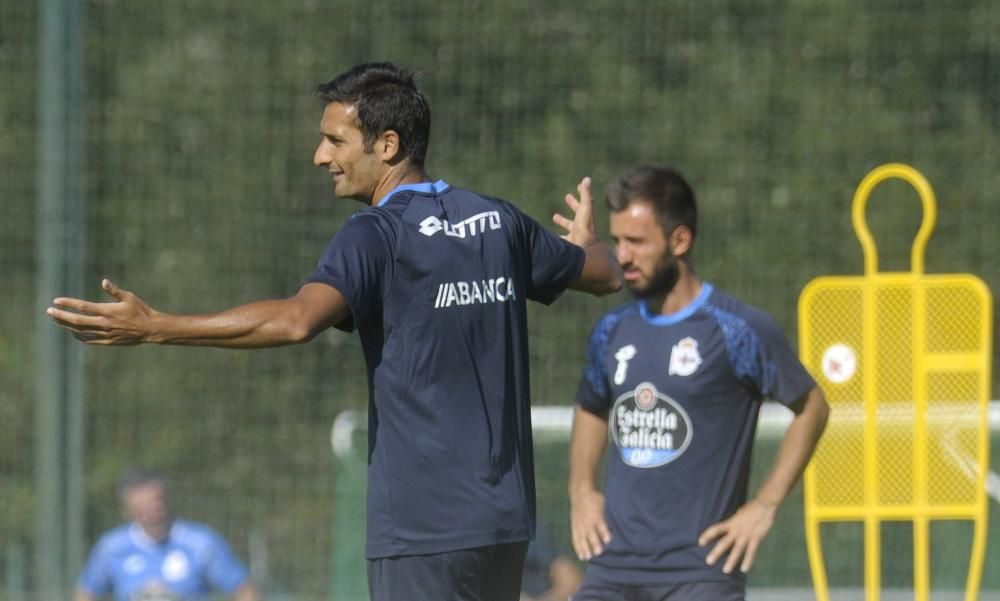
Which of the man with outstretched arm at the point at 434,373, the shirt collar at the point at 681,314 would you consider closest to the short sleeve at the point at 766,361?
the shirt collar at the point at 681,314

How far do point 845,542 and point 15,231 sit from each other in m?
4.17

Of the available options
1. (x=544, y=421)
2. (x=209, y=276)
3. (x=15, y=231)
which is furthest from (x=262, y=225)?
(x=544, y=421)

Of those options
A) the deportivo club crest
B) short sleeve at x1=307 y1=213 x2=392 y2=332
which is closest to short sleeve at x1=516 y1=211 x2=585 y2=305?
short sleeve at x1=307 y1=213 x2=392 y2=332

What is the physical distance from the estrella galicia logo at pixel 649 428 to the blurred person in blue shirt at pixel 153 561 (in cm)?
375


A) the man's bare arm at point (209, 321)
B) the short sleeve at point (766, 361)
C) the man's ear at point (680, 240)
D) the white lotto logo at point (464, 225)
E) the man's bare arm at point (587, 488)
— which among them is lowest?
the man's bare arm at point (587, 488)

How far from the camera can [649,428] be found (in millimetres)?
4703

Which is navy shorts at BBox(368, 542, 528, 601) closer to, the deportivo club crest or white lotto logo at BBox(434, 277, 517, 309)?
white lotto logo at BBox(434, 277, 517, 309)

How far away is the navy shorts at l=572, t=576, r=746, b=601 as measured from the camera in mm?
4570

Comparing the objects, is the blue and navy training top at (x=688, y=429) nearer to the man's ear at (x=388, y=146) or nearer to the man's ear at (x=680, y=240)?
the man's ear at (x=680, y=240)

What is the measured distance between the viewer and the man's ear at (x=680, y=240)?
4.84 meters

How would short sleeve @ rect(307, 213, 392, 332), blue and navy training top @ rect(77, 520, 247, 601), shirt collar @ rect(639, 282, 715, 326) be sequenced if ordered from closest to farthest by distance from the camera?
short sleeve @ rect(307, 213, 392, 332) → shirt collar @ rect(639, 282, 715, 326) → blue and navy training top @ rect(77, 520, 247, 601)

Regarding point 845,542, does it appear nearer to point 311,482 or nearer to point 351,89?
point 311,482

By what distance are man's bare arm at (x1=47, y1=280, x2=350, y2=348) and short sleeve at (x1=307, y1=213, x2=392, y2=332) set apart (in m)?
0.03

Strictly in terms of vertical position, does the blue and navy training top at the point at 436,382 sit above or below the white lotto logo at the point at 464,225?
below
